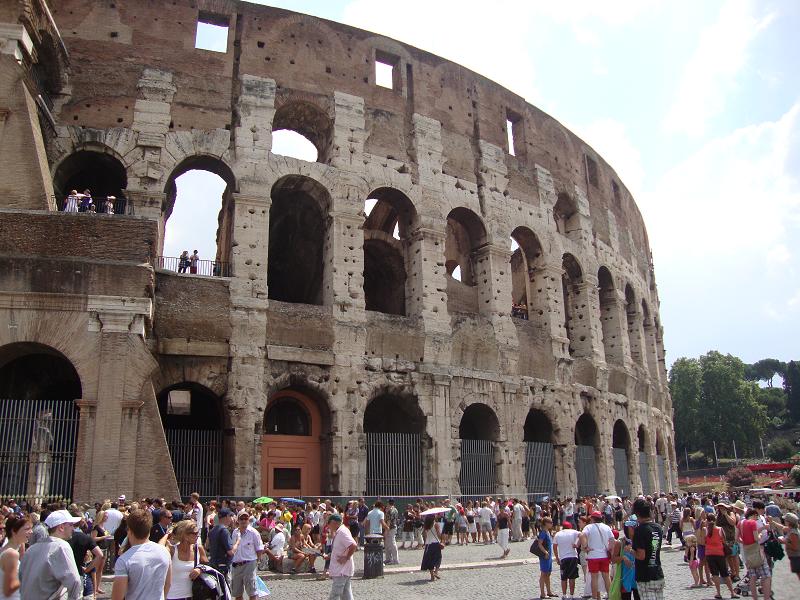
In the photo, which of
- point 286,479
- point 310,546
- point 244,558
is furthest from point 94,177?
point 244,558

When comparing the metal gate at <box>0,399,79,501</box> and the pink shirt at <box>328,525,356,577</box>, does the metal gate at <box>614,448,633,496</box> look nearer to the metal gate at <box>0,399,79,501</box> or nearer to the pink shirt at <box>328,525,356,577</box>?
the metal gate at <box>0,399,79,501</box>

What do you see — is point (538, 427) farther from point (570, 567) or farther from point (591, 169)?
point (570, 567)

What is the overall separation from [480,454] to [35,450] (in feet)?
33.8

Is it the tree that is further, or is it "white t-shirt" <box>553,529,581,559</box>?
the tree

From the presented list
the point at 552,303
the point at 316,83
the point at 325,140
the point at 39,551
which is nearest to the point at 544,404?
the point at 552,303

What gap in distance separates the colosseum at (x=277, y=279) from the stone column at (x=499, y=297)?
0.07m

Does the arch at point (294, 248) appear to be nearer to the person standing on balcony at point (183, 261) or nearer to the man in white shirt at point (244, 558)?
the person standing on balcony at point (183, 261)

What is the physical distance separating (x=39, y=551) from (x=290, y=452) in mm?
11569

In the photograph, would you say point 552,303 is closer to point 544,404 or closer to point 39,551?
point 544,404

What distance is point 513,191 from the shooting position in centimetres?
2077

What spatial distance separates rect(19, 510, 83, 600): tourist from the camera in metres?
4.24

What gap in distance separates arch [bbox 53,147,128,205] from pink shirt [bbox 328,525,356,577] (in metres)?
11.2

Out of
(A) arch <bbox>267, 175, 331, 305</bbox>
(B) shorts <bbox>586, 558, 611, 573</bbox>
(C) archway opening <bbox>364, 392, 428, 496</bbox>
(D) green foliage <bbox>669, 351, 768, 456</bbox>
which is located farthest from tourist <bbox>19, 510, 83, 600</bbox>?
(D) green foliage <bbox>669, 351, 768, 456</bbox>

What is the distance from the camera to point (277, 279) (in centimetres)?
2105
